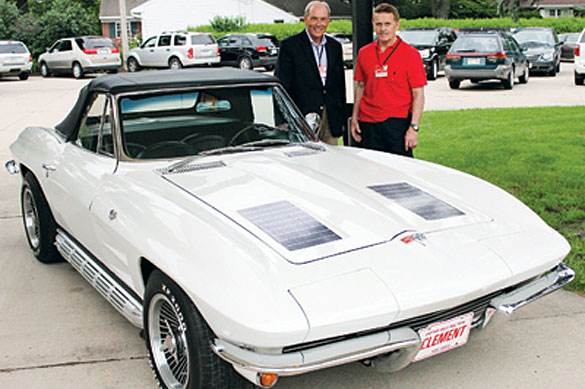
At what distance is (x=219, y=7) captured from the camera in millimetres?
48906

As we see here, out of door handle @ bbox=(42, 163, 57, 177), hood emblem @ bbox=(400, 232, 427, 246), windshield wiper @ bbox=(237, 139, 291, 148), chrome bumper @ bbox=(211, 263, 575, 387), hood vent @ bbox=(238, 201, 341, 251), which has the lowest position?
chrome bumper @ bbox=(211, 263, 575, 387)

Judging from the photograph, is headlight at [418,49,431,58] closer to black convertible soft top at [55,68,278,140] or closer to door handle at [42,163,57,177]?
black convertible soft top at [55,68,278,140]

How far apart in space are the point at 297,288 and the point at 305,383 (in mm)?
832

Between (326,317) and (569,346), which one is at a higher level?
(326,317)

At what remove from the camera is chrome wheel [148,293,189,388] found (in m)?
2.93

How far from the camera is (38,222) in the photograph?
15.8 feet

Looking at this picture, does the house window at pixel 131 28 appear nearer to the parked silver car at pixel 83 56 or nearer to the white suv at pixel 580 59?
the parked silver car at pixel 83 56

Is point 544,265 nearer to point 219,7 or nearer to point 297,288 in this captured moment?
point 297,288

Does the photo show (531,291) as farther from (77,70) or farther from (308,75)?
(77,70)

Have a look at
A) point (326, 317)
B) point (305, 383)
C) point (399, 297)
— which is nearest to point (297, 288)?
point (326, 317)

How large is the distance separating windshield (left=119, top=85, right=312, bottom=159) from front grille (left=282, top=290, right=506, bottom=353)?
71.8 inches

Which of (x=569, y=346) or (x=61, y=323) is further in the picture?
(x=61, y=323)

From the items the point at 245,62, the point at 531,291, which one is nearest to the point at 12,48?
the point at 245,62

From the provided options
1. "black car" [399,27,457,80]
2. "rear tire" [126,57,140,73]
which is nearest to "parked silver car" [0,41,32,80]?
"rear tire" [126,57,140,73]
